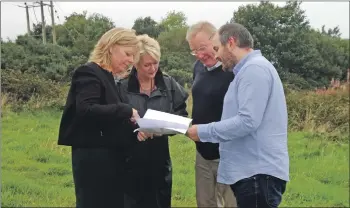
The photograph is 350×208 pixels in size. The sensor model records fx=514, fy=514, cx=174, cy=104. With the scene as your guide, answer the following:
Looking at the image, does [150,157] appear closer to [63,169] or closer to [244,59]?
[244,59]

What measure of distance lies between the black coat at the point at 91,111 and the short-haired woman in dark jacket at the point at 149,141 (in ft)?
1.36

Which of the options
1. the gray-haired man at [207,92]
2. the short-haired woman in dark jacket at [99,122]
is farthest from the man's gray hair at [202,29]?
the short-haired woman in dark jacket at [99,122]

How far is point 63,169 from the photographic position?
6.08 meters

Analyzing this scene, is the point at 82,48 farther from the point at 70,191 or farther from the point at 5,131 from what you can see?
the point at 70,191

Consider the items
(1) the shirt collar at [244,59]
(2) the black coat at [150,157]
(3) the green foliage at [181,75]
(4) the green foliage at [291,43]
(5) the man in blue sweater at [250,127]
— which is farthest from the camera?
(4) the green foliage at [291,43]

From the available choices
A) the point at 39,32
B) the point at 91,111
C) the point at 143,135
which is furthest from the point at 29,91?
the point at 91,111

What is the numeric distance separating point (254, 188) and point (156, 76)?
1188mm

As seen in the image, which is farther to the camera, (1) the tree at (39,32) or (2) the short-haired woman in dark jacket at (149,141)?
(1) the tree at (39,32)

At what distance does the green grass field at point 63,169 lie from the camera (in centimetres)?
520

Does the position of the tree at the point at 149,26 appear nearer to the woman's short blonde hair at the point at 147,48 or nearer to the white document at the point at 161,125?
the woman's short blonde hair at the point at 147,48

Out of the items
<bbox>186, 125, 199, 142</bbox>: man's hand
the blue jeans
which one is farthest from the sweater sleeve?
the blue jeans

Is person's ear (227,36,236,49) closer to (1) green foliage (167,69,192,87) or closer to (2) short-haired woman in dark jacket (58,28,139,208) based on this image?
(2) short-haired woman in dark jacket (58,28,139,208)

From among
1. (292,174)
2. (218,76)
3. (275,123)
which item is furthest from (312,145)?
(275,123)

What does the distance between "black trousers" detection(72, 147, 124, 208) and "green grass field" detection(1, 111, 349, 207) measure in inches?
83.2
